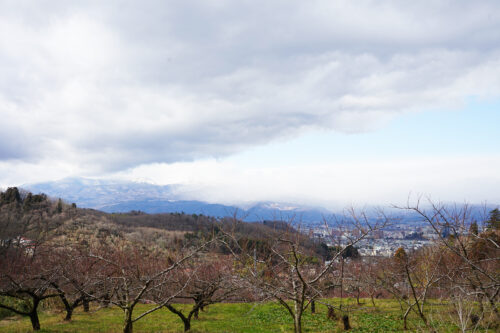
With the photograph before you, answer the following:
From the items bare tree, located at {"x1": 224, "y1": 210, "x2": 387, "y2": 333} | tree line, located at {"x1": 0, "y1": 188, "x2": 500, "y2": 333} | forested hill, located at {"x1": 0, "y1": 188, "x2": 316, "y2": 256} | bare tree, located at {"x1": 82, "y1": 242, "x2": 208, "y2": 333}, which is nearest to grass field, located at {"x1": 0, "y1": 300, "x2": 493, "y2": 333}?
tree line, located at {"x1": 0, "y1": 188, "x2": 500, "y2": 333}

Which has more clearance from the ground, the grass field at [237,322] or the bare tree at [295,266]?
the bare tree at [295,266]

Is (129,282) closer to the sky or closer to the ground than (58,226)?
closer to the sky

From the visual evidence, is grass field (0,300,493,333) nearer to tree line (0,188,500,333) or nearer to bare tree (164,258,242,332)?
tree line (0,188,500,333)

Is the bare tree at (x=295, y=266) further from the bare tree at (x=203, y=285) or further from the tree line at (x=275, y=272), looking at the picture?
the bare tree at (x=203, y=285)

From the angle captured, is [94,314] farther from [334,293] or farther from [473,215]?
[334,293]

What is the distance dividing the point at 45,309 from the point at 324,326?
2094cm

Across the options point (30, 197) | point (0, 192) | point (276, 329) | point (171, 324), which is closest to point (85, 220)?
point (30, 197)

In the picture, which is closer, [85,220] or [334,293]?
[334,293]

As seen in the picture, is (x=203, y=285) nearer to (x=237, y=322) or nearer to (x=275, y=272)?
(x=237, y=322)

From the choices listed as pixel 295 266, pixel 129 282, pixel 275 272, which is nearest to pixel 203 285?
pixel 129 282

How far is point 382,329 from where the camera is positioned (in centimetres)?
1436

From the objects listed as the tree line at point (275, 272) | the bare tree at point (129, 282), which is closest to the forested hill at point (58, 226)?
the tree line at point (275, 272)

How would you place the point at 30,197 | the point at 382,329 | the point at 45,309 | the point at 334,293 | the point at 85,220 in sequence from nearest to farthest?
the point at 382,329 → the point at 45,309 → the point at 334,293 → the point at 30,197 → the point at 85,220

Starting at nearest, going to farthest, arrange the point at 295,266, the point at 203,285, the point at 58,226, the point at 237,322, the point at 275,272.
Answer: the point at 295,266 → the point at 275,272 → the point at 203,285 → the point at 237,322 → the point at 58,226
